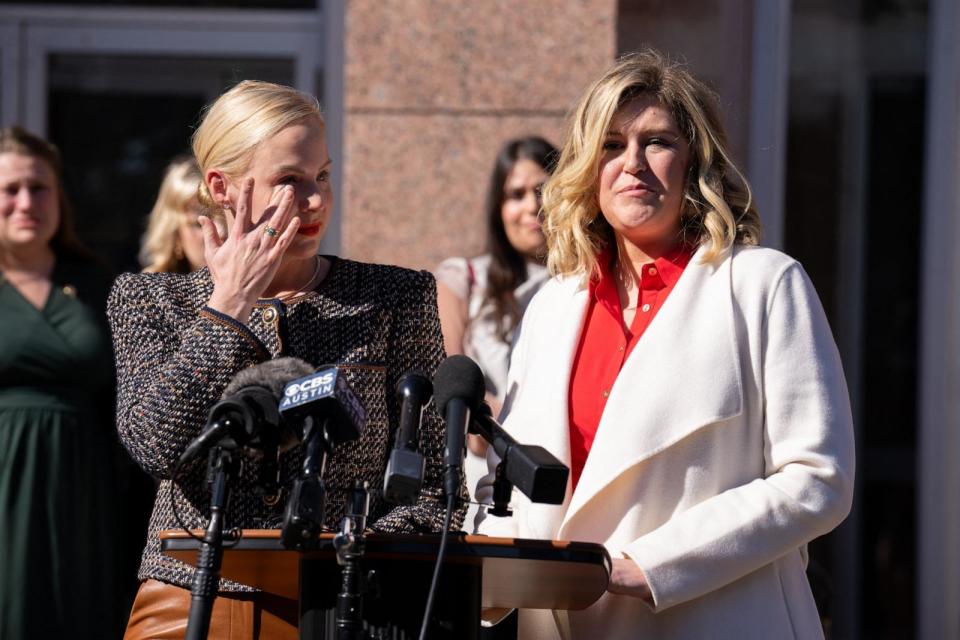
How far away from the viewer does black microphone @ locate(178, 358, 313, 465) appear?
2428 millimetres

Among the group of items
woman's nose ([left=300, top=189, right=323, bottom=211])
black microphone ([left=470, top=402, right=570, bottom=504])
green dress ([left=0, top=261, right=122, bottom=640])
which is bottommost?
green dress ([left=0, top=261, right=122, bottom=640])

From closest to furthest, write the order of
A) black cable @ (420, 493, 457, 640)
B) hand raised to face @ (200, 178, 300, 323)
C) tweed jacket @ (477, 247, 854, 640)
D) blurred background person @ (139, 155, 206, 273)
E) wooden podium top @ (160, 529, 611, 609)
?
1. black cable @ (420, 493, 457, 640)
2. wooden podium top @ (160, 529, 611, 609)
3. tweed jacket @ (477, 247, 854, 640)
4. hand raised to face @ (200, 178, 300, 323)
5. blurred background person @ (139, 155, 206, 273)

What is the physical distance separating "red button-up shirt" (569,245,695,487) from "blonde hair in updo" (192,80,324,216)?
797mm

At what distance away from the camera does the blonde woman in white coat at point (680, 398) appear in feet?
9.47

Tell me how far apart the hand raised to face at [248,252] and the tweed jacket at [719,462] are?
70cm

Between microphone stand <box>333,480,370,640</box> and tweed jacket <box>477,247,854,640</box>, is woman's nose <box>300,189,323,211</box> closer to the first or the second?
tweed jacket <box>477,247,854,640</box>

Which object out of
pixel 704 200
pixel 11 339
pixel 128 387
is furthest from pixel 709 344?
pixel 11 339

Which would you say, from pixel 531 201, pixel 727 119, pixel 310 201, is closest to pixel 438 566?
pixel 310 201

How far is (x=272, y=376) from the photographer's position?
2523mm

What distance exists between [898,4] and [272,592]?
4972 mm

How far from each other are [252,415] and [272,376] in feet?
0.38

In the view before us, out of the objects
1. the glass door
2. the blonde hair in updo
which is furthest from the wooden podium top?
the glass door

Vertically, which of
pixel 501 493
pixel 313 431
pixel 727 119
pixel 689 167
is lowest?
pixel 501 493

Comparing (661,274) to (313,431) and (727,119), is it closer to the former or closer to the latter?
(313,431)
